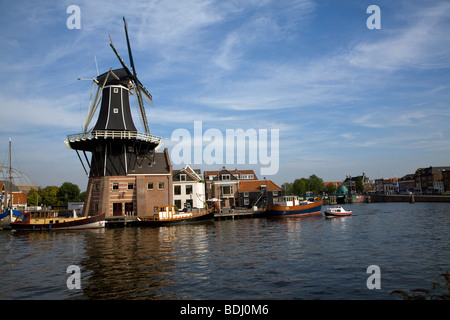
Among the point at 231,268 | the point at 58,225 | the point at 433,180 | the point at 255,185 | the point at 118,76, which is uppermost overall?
the point at 118,76

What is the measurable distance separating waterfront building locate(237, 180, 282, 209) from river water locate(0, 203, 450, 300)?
122 feet

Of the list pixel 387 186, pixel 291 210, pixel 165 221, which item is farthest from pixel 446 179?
pixel 165 221

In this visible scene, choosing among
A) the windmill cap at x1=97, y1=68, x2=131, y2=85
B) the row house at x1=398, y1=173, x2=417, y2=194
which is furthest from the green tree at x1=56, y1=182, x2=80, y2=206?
the row house at x1=398, y1=173, x2=417, y2=194

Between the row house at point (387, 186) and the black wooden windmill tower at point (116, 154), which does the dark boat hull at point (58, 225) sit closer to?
the black wooden windmill tower at point (116, 154)

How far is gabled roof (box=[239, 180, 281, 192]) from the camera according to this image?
63184mm

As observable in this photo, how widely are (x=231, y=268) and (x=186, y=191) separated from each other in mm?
42095

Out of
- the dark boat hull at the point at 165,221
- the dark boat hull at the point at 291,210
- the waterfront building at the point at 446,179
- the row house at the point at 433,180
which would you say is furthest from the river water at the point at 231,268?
the row house at the point at 433,180

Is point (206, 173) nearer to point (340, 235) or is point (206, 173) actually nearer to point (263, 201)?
point (263, 201)

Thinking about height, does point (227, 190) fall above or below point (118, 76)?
below

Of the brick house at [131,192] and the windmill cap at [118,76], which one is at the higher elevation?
the windmill cap at [118,76]

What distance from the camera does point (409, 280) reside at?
12672 millimetres

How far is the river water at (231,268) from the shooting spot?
471 inches

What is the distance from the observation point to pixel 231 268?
1552 centimetres

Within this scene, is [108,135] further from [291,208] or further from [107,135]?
[291,208]
